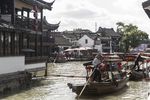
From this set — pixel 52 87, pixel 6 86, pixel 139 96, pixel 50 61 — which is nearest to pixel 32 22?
pixel 52 87

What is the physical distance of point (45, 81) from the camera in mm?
28656

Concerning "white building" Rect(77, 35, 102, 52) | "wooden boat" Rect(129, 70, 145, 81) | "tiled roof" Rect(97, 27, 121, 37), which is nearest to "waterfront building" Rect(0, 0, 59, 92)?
"wooden boat" Rect(129, 70, 145, 81)

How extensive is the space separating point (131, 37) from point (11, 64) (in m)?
64.4

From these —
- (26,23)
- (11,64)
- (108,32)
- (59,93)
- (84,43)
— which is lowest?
(59,93)

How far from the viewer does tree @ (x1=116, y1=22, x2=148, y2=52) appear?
278ft

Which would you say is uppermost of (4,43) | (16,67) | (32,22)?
Answer: (32,22)

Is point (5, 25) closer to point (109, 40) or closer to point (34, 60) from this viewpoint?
point (34, 60)

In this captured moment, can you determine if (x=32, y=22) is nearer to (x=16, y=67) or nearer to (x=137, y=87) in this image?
(x=16, y=67)

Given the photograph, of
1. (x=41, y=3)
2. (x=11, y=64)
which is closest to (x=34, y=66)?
(x=41, y=3)

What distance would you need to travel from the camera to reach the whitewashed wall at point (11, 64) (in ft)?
71.3

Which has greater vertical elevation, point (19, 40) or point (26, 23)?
point (26, 23)

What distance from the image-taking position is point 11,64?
75.4 feet

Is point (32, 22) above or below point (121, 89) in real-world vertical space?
above

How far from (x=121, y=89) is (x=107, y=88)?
320 centimetres
